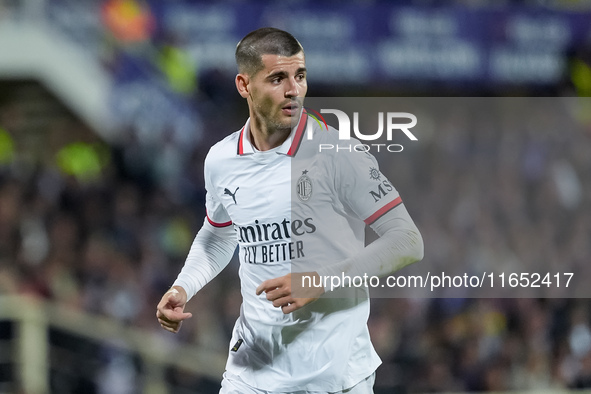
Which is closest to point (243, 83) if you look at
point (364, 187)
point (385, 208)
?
point (364, 187)

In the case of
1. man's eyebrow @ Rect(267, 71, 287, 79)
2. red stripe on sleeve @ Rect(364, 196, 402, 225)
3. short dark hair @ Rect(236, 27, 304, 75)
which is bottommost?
red stripe on sleeve @ Rect(364, 196, 402, 225)

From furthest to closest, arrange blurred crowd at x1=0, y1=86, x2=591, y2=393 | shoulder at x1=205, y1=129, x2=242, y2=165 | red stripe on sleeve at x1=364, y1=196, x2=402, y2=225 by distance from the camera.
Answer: blurred crowd at x1=0, y1=86, x2=591, y2=393 → shoulder at x1=205, y1=129, x2=242, y2=165 → red stripe on sleeve at x1=364, y1=196, x2=402, y2=225

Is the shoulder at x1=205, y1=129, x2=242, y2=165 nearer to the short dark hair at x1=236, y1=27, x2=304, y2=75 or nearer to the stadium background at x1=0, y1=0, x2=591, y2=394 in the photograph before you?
the short dark hair at x1=236, y1=27, x2=304, y2=75

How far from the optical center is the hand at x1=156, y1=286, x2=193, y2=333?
3.11 m

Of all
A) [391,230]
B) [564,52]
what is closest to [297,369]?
[391,230]

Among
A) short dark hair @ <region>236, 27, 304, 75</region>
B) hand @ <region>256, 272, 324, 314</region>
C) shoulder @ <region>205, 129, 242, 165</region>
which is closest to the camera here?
Answer: hand @ <region>256, 272, 324, 314</region>

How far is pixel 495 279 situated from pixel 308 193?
13.4ft

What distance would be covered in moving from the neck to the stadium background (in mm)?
1663

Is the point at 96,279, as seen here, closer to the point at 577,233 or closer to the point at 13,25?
the point at 13,25

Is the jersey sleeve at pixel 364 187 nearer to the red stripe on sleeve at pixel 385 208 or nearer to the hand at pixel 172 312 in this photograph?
the red stripe on sleeve at pixel 385 208

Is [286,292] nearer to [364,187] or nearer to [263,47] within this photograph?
[364,187]

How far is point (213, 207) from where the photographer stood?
3.48 m

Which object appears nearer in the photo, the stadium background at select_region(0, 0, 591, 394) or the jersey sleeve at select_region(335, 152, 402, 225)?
the jersey sleeve at select_region(335, 152, 402, 225)

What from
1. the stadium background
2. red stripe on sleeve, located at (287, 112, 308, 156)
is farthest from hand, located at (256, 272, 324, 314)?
the stadium background
